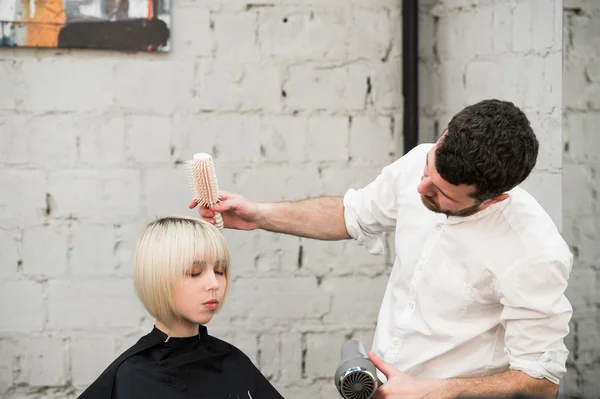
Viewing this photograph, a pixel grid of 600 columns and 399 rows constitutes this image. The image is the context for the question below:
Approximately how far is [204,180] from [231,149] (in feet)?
2.49

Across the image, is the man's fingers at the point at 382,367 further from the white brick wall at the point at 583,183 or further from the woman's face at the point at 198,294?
the white brick wall at the point at 583,183

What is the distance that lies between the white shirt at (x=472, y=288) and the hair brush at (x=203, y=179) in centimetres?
46

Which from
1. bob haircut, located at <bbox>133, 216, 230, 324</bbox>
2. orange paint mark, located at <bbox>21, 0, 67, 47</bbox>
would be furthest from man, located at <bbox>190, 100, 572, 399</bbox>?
orange paint mark, located at <bbox>21, 0, 67, 47</bbox>

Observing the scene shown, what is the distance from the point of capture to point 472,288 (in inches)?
81.2

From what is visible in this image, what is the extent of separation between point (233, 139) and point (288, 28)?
0.44m

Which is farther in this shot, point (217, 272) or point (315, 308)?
point (315, 308)

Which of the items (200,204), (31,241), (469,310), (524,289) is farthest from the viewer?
(31,241)

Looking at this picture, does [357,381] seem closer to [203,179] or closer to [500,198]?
[500,198]

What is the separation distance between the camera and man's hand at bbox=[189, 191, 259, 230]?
2.31 m

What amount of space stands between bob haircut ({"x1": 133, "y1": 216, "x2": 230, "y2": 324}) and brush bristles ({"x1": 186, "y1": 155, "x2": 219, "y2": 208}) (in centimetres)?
7

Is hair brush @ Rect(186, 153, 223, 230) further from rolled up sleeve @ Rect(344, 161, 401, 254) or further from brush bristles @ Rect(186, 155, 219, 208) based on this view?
rolled up sleeve @ Rect(344, 161, 401, 254)

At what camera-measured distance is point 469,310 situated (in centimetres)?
208

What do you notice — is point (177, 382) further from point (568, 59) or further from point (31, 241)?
point (568, 59)

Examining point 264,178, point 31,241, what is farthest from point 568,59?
point 31,241
